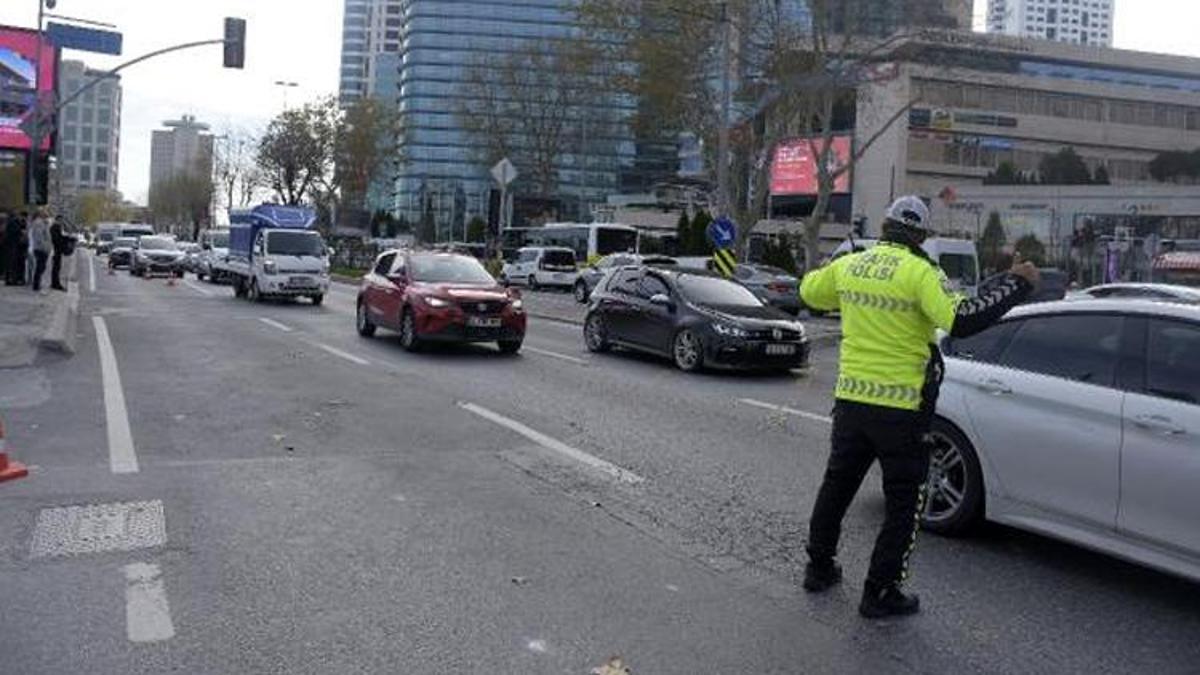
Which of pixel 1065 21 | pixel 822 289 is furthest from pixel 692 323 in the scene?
pixel 1065 21

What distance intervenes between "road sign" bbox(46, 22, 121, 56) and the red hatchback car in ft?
40.5

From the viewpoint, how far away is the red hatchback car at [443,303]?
56.9 ft

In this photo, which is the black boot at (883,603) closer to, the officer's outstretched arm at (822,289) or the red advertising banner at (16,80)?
the officer's outstretched arm at (822,289)

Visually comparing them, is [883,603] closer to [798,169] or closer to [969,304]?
[969,304]

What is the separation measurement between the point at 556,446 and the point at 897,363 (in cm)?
470

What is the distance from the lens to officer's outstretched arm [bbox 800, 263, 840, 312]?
19.1ft

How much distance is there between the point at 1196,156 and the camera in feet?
309

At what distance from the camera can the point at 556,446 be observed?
9.77 meters

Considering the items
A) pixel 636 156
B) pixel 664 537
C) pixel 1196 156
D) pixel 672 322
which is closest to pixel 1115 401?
pixel 664 537

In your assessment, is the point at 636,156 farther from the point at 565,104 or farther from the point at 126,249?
the point at 126,249

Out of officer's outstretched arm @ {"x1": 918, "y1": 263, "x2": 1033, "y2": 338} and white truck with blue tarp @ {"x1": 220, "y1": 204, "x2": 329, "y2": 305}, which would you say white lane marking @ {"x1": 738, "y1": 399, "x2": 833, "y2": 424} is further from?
white truck with blue tarp @ {"x1": 220, "y1": 204, "x2": 329, "y2": 305}

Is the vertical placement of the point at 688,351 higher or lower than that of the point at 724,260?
lower

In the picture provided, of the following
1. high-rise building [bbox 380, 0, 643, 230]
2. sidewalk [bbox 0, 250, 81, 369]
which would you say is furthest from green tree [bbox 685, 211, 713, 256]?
sidewalk [bbox 0, 250, 81, 369]

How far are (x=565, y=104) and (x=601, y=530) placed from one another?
76467mm
